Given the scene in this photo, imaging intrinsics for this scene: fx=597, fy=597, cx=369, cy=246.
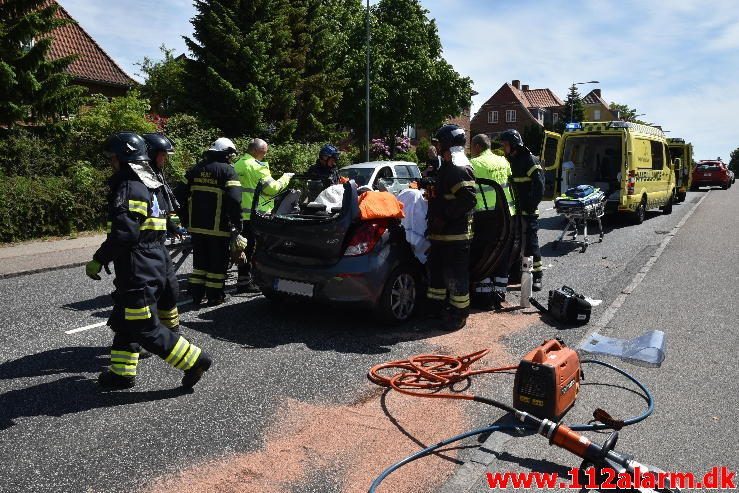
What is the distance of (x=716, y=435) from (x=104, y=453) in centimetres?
370

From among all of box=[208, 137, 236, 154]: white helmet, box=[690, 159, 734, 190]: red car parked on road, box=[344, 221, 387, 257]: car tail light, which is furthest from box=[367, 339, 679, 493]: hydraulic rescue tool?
box=[690, 159, 734, 190]: red car parked on road

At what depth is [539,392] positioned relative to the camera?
12.2 ft

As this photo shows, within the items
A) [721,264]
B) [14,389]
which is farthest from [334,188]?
[721,264]

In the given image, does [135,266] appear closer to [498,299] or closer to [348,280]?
[348,280]

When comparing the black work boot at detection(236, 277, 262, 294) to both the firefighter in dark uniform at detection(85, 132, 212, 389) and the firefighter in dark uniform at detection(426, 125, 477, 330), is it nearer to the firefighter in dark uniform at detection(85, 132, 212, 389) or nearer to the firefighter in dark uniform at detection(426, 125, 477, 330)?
the firefighter in dark uniform at detection(426, 125, 477, 330)

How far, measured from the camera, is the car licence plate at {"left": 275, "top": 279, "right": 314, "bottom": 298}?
576 centimetres

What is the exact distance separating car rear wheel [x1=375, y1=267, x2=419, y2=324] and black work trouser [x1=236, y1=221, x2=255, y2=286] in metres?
2.40

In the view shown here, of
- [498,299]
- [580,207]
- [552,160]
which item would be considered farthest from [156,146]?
[552,160]

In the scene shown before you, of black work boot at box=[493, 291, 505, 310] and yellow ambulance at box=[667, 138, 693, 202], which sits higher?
yellow ambulance at box=[667, 138, 693, 202]

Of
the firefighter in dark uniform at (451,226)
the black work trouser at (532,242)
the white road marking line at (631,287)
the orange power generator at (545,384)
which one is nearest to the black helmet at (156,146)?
the firefighter in dark uniform at (451,226)

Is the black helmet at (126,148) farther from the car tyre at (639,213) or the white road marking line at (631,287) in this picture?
the car tyre at (639,213)

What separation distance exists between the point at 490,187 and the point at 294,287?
237cm

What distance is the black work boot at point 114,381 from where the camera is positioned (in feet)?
14.4

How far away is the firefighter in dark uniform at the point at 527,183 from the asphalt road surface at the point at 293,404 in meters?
1.45
